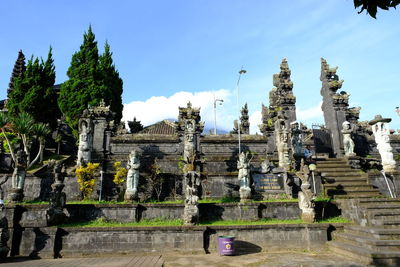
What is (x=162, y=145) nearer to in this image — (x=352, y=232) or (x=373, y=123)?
(x=352, y=232)

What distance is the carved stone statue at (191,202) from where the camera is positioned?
10.8 metres

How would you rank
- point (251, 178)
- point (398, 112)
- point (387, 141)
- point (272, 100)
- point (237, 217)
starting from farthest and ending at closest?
1. point (398, 112)
2. point (272, 100)
3. point (387, 141)
4. point (251, 178)
5. point (237, 217)

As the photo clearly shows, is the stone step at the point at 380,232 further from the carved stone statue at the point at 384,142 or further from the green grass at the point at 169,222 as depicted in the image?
the carved stone statue at the point at 384,142

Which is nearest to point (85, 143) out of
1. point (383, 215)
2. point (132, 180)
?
point (132, 180)

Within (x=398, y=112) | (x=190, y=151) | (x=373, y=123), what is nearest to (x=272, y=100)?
(x=373, y=123)

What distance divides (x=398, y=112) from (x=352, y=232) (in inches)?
1215

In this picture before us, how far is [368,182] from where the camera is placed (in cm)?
1501

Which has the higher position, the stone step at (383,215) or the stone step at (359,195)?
the stone step at (359,195)

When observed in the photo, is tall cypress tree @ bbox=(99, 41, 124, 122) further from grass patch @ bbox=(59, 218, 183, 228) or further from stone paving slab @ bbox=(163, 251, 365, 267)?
stone paving slab @ bbox=(163, 251, 365, 267)

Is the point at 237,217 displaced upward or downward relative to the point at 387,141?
downward

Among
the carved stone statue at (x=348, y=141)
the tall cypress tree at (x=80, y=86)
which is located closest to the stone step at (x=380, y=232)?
the carved stone statue at (x=348, y=141)

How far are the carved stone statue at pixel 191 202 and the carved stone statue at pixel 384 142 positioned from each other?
12.6 metres

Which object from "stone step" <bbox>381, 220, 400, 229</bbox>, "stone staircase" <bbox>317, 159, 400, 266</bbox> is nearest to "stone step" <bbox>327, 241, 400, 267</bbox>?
"stone staircase" <bbox>317, 159, 400, 266</bbox>

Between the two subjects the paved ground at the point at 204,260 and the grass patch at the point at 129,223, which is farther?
the grass patch at the point at 129,223
